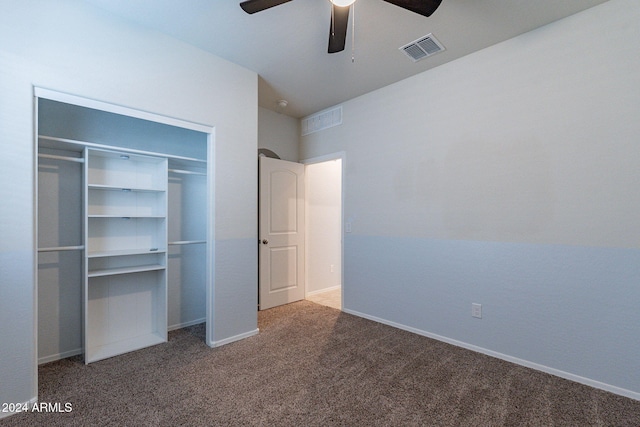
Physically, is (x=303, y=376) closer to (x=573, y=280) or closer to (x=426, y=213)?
(x=426, y=213)

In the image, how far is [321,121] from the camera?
419 centimetres

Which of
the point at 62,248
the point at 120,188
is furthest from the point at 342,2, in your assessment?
the point at 62,248

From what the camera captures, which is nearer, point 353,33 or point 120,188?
point 353,33

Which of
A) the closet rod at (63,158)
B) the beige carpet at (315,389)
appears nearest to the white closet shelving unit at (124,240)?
the closet rod at (63,158)

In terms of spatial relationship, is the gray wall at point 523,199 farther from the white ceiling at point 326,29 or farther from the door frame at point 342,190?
the door frame at point 342,190

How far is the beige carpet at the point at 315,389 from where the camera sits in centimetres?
179

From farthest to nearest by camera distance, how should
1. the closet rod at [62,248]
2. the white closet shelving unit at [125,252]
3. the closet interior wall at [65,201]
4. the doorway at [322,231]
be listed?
the doorway at [322,231] → the white closet shelving unit at [125,252] → the closet interior wall at [65,201] → the closet rod at [62,248]

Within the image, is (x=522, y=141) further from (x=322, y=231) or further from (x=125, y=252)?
(x=125, y=252)

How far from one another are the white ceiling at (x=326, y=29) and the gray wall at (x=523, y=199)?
206 mm

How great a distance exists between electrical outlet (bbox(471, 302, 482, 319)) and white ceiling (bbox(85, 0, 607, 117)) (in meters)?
2.37

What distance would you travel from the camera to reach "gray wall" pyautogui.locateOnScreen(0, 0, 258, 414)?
1832mm

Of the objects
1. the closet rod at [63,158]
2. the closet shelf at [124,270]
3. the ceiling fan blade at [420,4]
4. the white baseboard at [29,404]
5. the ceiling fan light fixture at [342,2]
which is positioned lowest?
the white baseboard at [29,404]

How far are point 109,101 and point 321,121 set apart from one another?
2588mm

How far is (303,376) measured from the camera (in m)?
2.26
